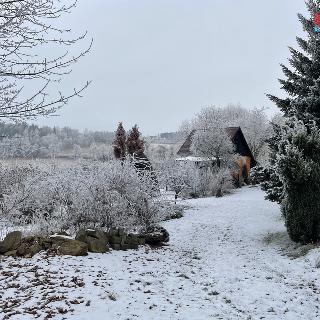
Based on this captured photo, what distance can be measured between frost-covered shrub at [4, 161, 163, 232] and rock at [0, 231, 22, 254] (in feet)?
7.35

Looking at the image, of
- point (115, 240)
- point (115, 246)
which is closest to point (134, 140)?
point (115, 240)

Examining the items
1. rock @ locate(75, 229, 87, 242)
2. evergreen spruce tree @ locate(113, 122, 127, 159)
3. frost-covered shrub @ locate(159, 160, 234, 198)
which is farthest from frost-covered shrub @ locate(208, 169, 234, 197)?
rock @ locate(75, 229, 87, 242)

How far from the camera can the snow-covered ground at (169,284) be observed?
6855 millimetres

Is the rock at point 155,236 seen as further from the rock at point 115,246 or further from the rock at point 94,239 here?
the rock at point 94,239

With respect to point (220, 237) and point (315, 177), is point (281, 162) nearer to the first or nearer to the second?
point (315, 177)

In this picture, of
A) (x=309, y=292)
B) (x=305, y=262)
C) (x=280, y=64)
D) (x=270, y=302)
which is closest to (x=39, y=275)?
(x=270, y=302)

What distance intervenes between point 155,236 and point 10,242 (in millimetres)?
5172

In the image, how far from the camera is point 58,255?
989cm

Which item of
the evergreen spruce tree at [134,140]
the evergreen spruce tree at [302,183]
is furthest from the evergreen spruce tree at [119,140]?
the evergreen spruce tree at [302,183]

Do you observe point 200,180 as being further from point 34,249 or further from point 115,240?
point 34,249

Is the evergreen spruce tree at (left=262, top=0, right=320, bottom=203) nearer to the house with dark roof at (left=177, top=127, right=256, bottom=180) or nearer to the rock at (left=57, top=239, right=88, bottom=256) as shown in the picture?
the rock at (left=57, top=239, right=88, bottom=256)

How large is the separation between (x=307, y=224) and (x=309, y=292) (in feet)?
16.6

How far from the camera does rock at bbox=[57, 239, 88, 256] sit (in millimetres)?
10047

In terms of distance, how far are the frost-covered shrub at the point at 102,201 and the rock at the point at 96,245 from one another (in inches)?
78.0
